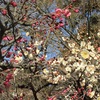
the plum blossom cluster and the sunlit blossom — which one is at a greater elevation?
the sunlit blossom

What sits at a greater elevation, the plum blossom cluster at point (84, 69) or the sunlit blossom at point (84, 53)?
the sunlit blossom at point (84, 53)

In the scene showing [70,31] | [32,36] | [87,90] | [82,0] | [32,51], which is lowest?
[87,90]

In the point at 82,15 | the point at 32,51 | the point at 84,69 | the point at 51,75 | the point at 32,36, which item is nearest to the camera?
the point at 84,69

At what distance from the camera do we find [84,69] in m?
4.22

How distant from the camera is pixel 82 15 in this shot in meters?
11.6

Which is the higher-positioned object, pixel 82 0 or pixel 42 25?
pixel 82 0

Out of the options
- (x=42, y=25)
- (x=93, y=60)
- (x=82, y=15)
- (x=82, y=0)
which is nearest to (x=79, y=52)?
(x=93, y=60)

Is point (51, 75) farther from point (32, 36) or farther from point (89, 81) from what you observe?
point (32, 36)

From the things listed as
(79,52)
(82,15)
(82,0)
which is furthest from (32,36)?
(82,15)

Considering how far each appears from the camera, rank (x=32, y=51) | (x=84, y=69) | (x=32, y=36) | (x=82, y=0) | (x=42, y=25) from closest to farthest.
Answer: (x=84, y=69)
(x=32, y=51)
(x=32, y=36)
(x=42, y=25)
(x=82, y=0)

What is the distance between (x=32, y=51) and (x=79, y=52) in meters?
1.01

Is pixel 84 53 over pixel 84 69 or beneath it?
over

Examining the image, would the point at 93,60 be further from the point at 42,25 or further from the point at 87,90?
the point at 42,25

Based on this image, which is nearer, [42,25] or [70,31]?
[42,25]
